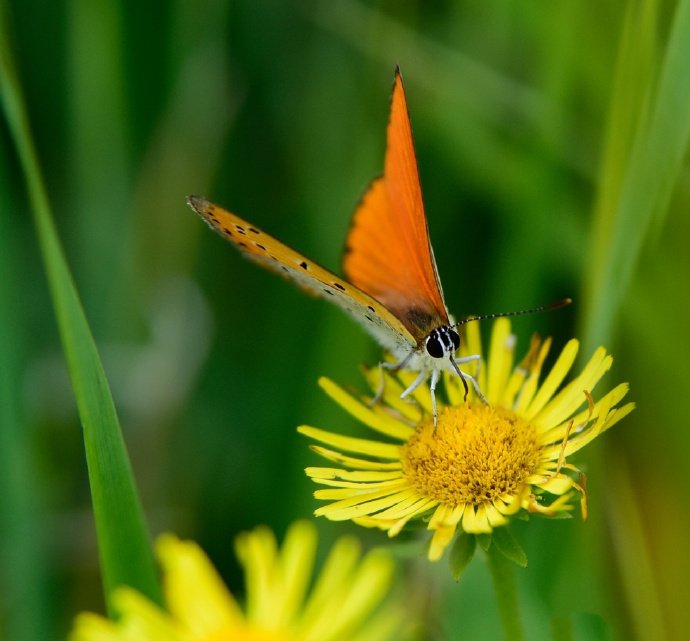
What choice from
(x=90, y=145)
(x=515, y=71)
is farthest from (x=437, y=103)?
(x=90, y=145)

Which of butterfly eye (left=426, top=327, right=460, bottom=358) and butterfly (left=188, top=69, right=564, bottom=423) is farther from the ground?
butterfly (left=188, top=69, right=564, bottom=423)

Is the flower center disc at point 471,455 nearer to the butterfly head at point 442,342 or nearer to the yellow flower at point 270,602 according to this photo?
the butterfly head at point 442,342

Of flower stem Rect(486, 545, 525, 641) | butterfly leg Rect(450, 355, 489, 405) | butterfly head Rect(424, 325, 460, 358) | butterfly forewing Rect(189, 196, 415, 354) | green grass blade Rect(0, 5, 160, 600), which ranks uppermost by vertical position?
butterfly forewing Rect(189, 196, 415, 354)

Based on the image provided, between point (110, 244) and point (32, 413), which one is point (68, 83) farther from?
point (32, 413)

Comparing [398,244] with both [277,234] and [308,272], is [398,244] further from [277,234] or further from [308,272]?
[277,234]

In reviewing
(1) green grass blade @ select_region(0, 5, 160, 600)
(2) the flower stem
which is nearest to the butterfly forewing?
(1) green grass blade @ select_region(0, 5, 160, 600)

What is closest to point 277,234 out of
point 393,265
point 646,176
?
point 393,265

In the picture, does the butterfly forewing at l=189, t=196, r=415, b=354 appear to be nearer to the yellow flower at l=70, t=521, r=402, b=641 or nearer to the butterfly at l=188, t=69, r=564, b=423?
the butterfly at l=188, t=69, r=564, b=423
